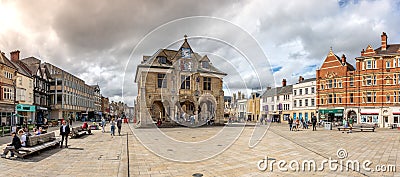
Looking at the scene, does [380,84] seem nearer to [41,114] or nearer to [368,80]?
[368,80]

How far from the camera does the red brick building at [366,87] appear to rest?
1607 inches

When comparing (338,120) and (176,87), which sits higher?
(176,87)

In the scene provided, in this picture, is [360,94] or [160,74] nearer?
[160,74]

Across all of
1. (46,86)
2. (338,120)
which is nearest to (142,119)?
(46,86)

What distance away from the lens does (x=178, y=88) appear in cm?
3784

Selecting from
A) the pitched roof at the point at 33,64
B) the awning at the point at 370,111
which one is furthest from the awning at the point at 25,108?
the awning at the point at 370,111

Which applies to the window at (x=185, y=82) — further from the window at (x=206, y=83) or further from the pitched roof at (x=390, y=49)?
the pitched roof at (x=390, y=49)

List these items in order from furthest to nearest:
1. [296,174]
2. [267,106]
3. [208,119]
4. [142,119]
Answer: [267,106]
[208,119]
[142,119]
[296,174]

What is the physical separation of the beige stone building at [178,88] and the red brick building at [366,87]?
2315 cm

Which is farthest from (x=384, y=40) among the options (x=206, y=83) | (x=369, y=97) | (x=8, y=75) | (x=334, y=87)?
(x=8, y=75)

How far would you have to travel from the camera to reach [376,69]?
139 ft

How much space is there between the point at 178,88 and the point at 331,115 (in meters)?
31.4

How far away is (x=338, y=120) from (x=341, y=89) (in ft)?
19.4

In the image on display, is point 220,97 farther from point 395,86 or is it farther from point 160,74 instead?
point 395,86
